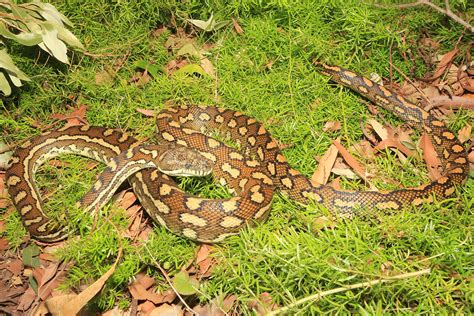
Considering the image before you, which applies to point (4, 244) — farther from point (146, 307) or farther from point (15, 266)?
point (146, 307)

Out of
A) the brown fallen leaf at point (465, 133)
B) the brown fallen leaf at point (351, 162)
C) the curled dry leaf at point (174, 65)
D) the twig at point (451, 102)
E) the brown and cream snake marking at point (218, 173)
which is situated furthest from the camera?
the curled dry leaf at point (174, 65)

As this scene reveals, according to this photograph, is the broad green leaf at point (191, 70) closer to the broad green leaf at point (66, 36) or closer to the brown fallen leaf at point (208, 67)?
the brown fallen leaf at point (208, 67)

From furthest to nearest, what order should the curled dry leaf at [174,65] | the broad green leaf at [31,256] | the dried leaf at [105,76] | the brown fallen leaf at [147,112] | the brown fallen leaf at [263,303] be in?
the curled dry leaf at [174,65], the dried leaf at [105,76], the brown fallen leaf at [147,112], the broad green leaf at [31,256], the brown fallen leaf at [263,303]

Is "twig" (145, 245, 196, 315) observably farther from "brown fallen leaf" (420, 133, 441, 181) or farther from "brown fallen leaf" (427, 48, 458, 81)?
"brown fallen leaf" (427, 48, 458, 81)

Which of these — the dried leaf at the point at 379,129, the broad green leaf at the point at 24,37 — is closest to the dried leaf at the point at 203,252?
the dried leaf at the point at 379,129

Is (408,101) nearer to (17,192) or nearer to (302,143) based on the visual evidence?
(302,143)

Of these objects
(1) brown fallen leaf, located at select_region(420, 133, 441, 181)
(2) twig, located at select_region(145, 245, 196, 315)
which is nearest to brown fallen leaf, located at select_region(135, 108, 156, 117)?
(2) twig, located at select_region(145, 245, 196, 315)
